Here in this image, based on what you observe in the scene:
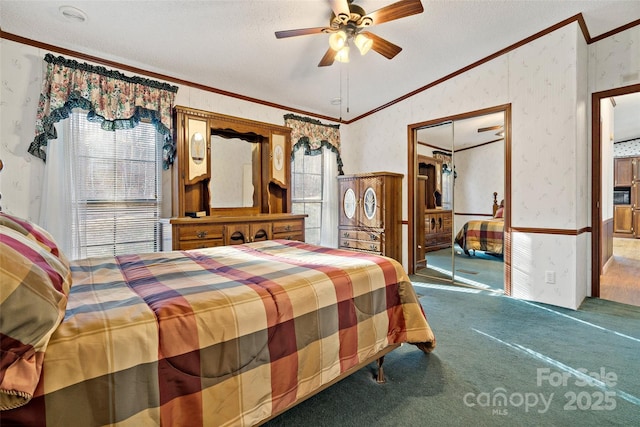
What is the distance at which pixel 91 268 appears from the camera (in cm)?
169

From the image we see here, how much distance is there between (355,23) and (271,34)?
86 cm

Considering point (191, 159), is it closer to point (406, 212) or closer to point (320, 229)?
point (320, 229)

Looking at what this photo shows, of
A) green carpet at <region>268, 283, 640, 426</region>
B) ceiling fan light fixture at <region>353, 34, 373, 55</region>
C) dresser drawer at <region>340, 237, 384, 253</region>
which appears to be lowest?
green carpet at <region>268, 283, 640, 426</region>

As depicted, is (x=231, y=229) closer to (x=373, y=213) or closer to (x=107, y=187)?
(x=107, y=187)

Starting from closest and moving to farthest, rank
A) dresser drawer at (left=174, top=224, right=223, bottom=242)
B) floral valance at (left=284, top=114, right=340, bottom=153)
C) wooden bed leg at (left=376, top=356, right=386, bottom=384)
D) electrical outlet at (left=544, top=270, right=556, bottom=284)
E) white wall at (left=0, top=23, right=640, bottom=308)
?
wooden bed leg at (left=376, top=356, right=386, bottom=384) → white wall at (left=0, top=23, right=640, bottom=308) → dresser drawer at (left=174, top=224, right=223, bottom=242) → electrical outlet at (left=544, top=270, right=556, bottom=284) → floral valance at (left=284, top=114, right=340, bottom=153)

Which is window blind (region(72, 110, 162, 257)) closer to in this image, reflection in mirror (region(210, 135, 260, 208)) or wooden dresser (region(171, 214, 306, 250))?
wooden dresser (region(171, 214, 306, 250))

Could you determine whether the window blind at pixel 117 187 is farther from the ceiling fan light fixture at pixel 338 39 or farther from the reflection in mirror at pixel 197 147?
the ceiling fan light fixture at pixel 338 39

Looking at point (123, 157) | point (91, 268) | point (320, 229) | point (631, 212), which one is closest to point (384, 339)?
point (91, 268)

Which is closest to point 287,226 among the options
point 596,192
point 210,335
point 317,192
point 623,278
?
point 317,192

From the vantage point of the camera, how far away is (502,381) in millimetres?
1849

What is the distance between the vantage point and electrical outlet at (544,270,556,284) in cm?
318

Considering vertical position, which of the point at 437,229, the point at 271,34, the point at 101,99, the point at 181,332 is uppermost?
the point at 271,34

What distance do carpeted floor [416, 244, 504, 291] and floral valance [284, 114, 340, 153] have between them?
7.79 feet

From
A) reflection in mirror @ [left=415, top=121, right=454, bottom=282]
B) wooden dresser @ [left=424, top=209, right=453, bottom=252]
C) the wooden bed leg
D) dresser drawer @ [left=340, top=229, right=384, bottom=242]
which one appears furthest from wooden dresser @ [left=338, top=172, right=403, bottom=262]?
the wooden bed leg
